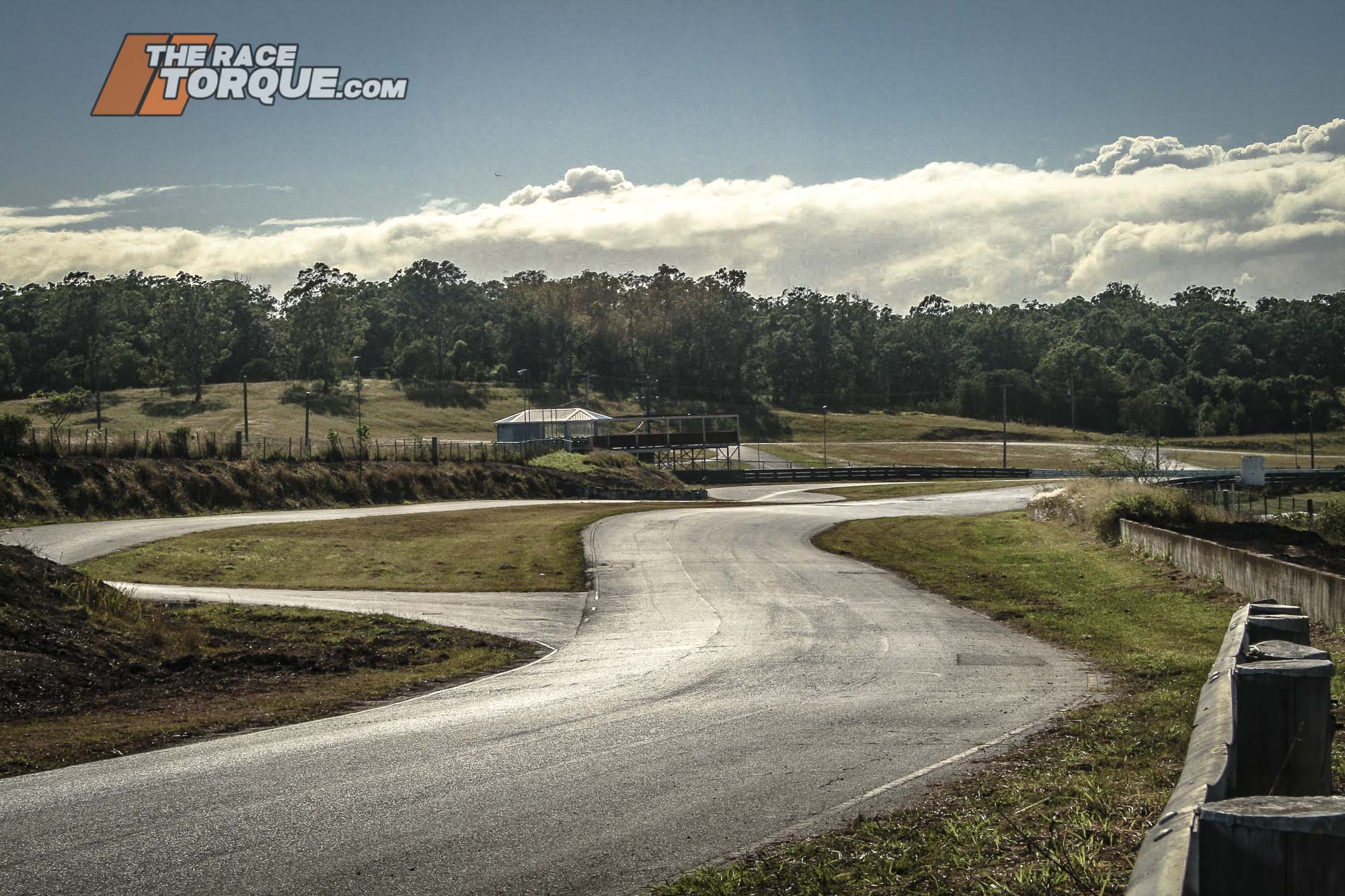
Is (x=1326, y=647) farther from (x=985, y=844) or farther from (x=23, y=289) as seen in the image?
(x=23, y=289)

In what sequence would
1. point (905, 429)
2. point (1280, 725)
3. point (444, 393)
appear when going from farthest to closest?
point (444, 393)
point (905, 429)
point (1280, 725)

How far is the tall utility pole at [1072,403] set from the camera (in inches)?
6334

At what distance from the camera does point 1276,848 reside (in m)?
3.66

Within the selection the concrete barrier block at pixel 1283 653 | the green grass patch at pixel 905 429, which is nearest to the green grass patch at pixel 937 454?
the green grass patch at pixel 905 429

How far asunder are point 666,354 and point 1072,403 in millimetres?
64956

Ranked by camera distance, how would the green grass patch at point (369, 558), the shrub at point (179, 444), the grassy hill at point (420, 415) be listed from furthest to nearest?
the grassy hill at point (420, 415) → the shrub at point (179, 444) → the green grass patch at point (369, 558)

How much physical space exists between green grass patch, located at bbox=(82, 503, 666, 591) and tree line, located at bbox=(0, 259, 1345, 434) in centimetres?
11136

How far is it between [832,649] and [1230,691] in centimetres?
1246

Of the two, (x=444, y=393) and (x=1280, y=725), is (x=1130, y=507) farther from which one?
(x=444, y=393)

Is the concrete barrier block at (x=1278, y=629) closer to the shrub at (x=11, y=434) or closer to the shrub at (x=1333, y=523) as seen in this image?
the shrub at (x=1333, y=523)

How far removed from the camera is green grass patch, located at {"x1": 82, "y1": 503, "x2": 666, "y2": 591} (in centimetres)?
3073

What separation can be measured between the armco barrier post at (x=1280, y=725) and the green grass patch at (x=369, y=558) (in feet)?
82.4

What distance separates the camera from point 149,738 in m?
11.8

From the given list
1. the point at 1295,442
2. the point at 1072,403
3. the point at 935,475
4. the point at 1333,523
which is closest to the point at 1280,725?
the point at 1333,523
